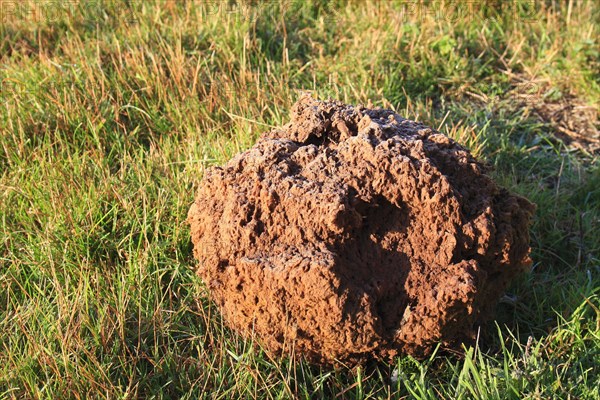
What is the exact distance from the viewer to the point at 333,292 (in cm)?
249

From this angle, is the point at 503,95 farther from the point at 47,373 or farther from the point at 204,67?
the point at 47,373

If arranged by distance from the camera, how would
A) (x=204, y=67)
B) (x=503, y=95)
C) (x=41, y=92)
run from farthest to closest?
(x=503, y=95) → (x=204, y=67) → (x=41, y=92)

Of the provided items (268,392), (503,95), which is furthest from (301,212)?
(503,95)

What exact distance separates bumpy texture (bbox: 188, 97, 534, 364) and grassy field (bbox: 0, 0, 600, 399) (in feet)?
0.53

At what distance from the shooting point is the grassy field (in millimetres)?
2650

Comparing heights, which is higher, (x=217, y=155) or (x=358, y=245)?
(x=358, y=245)

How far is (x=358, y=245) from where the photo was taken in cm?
267

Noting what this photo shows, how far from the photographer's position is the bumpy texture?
8.41 feet

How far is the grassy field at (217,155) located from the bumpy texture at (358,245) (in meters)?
0.16

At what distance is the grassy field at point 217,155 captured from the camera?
2.65m

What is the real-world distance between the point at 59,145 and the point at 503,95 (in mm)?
→ 2795

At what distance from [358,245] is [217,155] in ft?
4.05

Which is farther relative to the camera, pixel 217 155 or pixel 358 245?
pixel 217 155

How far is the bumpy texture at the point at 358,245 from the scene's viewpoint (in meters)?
2.56
